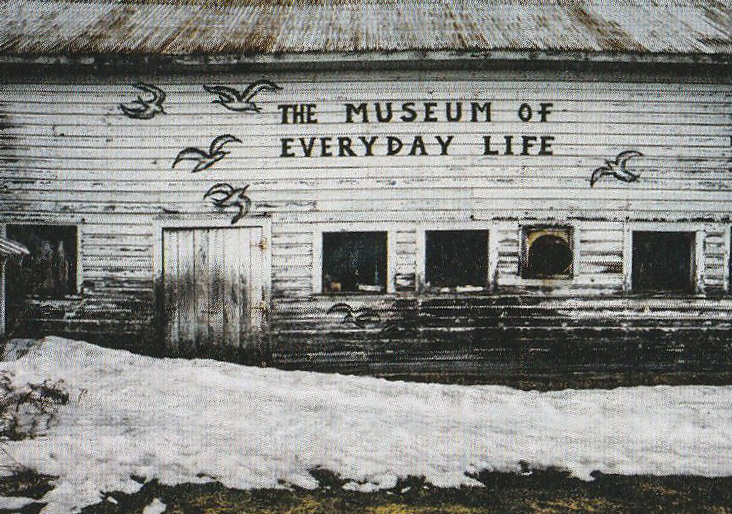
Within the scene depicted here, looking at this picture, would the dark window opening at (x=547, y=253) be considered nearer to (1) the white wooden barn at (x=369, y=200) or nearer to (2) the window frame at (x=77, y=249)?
(1) the white wooden barn at (x=369, y=200)

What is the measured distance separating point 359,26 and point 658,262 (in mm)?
5889

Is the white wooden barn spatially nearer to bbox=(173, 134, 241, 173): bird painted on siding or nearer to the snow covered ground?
bbox=(173, 134, 241, 173): bird painted on siding

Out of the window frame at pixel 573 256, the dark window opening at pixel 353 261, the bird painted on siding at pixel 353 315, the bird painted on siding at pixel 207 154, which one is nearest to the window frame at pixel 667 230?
the window frame at pixel 573 256

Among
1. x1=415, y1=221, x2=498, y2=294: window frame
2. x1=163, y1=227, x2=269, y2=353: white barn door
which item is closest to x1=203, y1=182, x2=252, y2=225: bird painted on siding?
x1=163, y1=227, x2=269, y2=353: white barn door

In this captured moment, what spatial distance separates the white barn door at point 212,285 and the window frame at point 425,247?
7.46 feet

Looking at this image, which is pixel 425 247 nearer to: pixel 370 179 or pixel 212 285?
pixel 370 179

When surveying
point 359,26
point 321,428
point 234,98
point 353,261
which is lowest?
point 321,428

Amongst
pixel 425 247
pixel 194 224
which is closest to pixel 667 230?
pixel 425 247

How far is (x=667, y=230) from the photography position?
8586 millimetres

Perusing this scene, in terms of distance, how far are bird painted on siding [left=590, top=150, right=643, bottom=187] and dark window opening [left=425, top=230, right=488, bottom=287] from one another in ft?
5.92

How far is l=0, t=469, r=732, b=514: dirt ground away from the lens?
4.36 metres

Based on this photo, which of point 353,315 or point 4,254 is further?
point 353,315

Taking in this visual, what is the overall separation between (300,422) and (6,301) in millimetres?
5280


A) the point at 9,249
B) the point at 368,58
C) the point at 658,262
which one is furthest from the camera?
the point at 658,262
